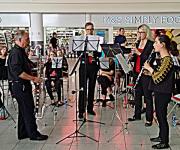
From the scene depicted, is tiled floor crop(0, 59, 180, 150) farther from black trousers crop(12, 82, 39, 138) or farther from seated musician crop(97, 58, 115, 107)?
seated musician crop(97, 58, 115, 107)

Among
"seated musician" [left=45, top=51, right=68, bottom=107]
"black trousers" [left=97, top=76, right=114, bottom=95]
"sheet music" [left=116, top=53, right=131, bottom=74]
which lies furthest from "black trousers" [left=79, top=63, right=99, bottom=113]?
"seated musician" [left=45, top=51, right=68, bottom=107]

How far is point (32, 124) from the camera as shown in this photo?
4.23 metres

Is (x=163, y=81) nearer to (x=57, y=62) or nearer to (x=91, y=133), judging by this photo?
(x=91, y=133)

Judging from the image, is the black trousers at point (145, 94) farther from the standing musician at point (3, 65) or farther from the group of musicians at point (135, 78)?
the standing musician at point (3, 65)

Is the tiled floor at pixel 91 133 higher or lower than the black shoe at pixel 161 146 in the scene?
lower

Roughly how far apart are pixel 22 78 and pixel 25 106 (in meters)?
0.39

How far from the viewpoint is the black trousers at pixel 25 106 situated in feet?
13.4

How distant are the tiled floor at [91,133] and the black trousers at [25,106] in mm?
185

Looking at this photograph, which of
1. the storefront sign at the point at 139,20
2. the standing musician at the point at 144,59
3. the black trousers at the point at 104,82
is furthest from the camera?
the storefront sign at the point at 139,20

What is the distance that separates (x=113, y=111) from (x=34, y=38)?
4.98 m

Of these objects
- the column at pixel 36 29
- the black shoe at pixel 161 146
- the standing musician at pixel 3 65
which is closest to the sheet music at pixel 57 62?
the standing musician at pixel 3 65

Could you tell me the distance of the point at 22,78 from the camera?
13.2 ft

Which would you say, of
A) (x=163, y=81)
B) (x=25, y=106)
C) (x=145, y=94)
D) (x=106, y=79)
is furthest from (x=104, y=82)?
(x=163, y=81)

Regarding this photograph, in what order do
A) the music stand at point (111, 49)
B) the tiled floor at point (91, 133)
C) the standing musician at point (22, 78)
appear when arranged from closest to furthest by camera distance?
the standing musician at point (22, 78) < the tiled floor at point (91, 133) < the music stand at point (111, 49)
